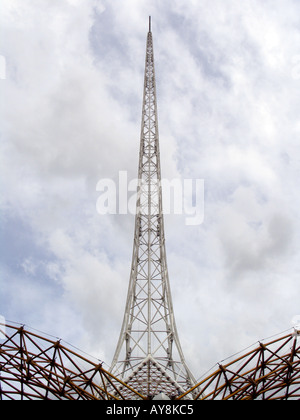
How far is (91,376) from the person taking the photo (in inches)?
1111

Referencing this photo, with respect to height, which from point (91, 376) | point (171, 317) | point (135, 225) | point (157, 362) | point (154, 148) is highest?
point (154, 148)

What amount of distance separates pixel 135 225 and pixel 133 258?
5.40 m

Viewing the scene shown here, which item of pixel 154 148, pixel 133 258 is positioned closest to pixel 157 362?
pixel 133 258
